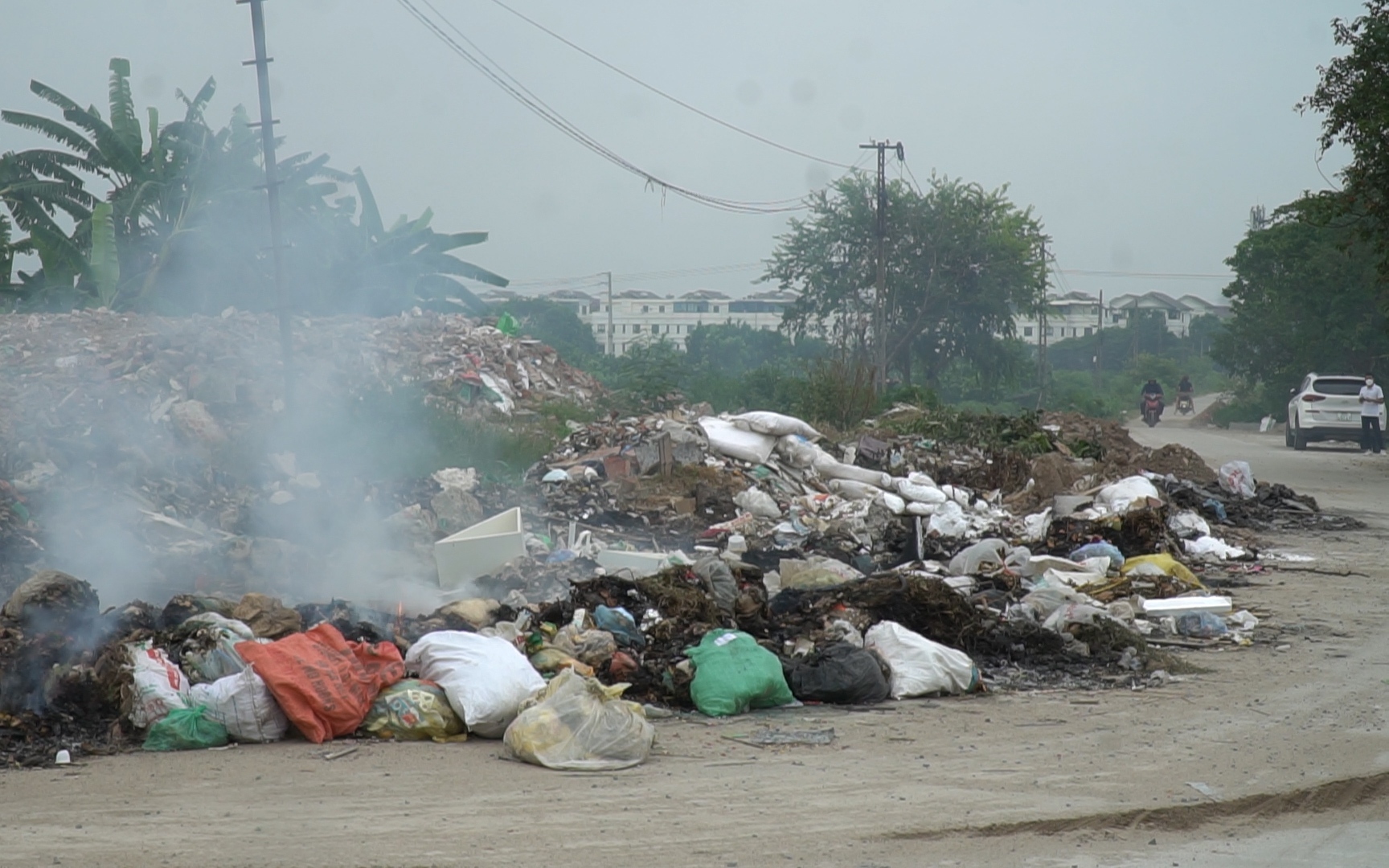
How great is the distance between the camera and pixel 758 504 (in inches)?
455

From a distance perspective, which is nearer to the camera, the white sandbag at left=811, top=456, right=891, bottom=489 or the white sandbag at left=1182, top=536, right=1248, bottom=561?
the white sandbag at left=1182, top=536, right=1248, bottom=561

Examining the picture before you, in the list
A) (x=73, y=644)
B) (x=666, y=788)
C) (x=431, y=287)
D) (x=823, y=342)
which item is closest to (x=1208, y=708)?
(x=666, y=788)

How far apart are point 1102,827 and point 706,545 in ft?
21.7

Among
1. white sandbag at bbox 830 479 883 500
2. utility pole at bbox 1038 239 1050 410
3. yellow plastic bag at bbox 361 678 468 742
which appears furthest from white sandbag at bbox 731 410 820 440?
utility pole at bbox 1038 239 1050 410

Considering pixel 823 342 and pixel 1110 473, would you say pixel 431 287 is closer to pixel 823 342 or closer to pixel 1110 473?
pixel 1110 473

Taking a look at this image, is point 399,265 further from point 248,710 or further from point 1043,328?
point 1043,328

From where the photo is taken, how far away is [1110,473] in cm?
1357

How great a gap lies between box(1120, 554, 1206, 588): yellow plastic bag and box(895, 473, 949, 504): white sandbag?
10.1 ft

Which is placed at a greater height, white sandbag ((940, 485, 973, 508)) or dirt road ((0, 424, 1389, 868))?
white sandbag ((940, 485, 973, 508))

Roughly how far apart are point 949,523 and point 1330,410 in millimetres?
14058

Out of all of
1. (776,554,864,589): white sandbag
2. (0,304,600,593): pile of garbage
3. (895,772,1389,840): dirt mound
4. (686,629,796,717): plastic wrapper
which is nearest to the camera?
(895,772,1389,840): dirt mound

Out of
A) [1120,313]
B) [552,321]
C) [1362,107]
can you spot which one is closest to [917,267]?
[552,321]

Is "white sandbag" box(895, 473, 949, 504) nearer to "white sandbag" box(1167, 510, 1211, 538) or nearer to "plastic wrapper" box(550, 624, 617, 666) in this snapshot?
"white sandbag" box(1167, 510, 1211, 538)

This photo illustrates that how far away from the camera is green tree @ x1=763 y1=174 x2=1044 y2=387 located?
37.6 meters
